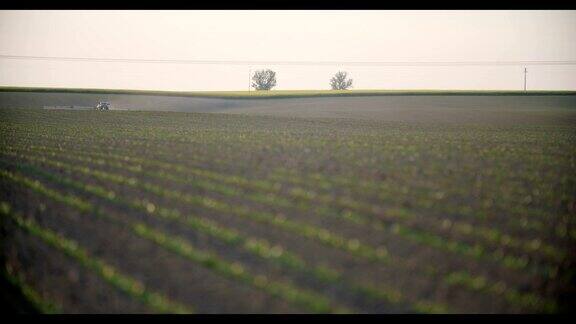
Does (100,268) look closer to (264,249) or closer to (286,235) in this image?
(264,249)

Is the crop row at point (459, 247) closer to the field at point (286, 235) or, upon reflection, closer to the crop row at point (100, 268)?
the field at point (286, 235)

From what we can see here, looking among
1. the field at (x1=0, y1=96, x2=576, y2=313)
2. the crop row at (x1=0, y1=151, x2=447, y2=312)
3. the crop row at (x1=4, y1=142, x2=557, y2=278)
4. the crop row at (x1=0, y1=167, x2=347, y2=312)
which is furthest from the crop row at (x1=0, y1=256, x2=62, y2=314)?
the crop row at (x1=4, y1=142, x2=557, y2=278)

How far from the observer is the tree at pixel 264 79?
144625 mm

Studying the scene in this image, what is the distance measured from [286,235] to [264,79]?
142 metres

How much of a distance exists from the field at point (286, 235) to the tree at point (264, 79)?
134m

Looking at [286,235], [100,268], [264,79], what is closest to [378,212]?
[286,235]

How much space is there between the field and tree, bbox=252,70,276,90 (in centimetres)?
13417

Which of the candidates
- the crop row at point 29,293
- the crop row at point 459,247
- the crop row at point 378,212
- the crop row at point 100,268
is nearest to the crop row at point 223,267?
the crop row at point 100,268

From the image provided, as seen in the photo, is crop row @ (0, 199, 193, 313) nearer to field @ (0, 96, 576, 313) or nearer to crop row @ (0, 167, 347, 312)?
field @ (0, 96, 576, 313)

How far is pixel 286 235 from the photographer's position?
6582mm

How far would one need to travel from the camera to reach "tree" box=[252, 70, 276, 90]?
144625mm

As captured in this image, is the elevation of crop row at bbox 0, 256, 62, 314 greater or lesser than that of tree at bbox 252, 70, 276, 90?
lesser
